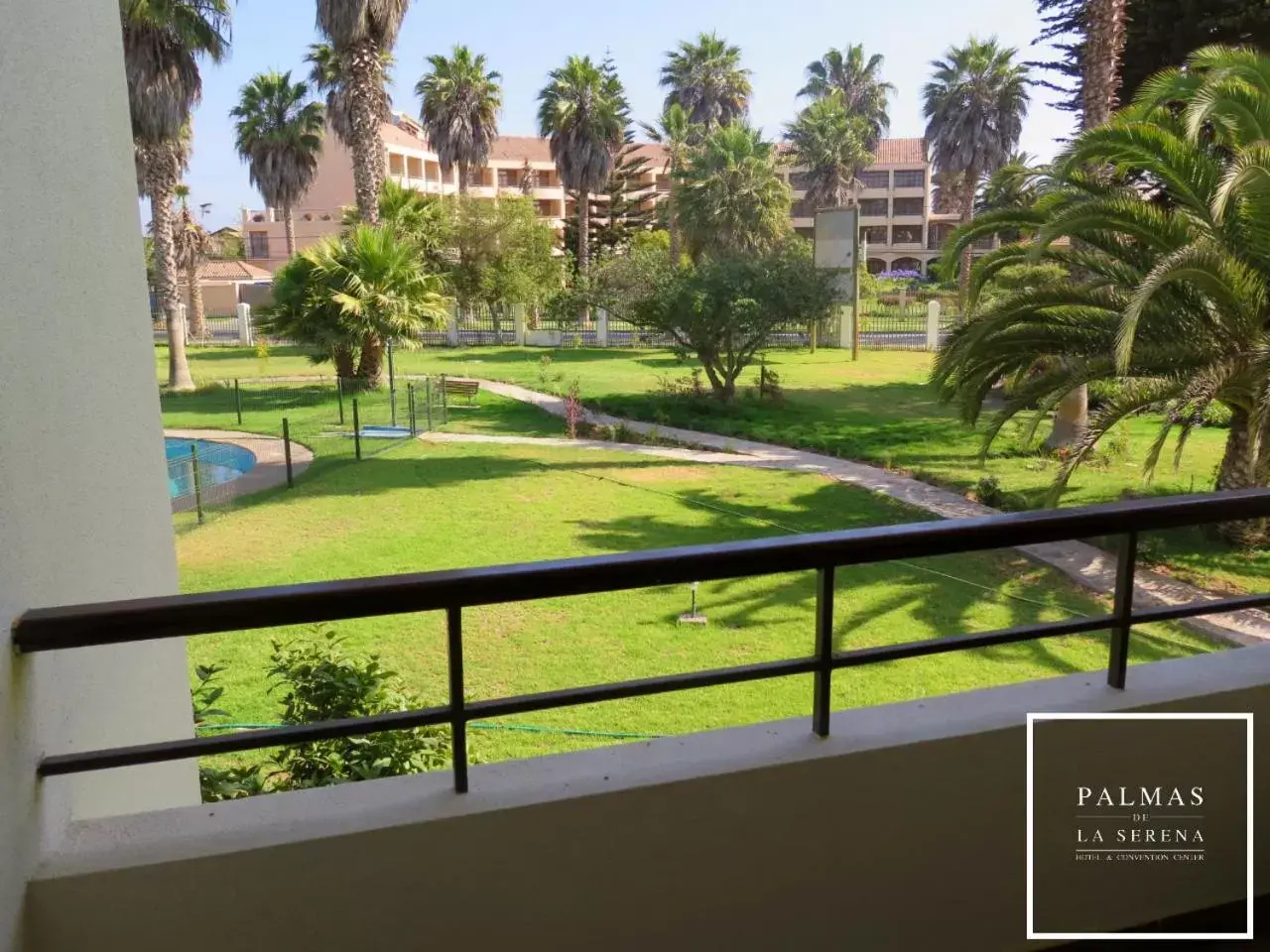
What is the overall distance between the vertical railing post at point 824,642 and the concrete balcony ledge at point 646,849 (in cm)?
8

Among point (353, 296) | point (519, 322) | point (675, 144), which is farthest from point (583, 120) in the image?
point (353, 296)

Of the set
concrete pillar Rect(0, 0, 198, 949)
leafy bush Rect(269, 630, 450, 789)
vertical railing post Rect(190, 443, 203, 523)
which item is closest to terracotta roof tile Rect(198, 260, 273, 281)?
vertical railing post Rect(190, 443, 203, 523)

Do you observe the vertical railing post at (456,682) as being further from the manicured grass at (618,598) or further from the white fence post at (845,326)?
the white fence post at (845,326)

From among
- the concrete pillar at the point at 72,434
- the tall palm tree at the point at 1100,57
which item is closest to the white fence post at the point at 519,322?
the tall palm tree at the point at 1100,57

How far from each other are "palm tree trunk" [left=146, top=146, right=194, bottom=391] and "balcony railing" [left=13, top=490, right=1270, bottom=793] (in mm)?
24560

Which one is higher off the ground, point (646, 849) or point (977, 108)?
point (977, 108)

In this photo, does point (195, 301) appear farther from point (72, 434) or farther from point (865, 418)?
point (72, 434)

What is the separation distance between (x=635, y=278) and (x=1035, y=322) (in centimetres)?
1401

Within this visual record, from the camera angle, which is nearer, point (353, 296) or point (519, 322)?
point (353, 296)

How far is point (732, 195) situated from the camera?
36.6 meters

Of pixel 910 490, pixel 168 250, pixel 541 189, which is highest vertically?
pixel 541 189

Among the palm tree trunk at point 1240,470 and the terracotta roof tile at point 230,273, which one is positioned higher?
the terracotta roof tile at point 230,273

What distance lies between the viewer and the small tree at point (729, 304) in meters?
19.6

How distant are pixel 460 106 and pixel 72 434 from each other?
144 feet
